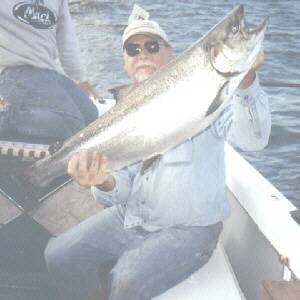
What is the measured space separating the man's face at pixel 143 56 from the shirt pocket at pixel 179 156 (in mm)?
519

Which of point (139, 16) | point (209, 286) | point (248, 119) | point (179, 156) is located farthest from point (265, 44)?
point (209, 286)

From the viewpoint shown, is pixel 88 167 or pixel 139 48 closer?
pixel 88 167

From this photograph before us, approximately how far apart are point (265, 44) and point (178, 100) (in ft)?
48.1

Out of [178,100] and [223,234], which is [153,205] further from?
[223,234]

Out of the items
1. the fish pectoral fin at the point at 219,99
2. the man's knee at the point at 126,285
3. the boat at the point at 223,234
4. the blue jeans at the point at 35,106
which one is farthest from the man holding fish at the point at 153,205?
the blue jeans at the point at 35,106

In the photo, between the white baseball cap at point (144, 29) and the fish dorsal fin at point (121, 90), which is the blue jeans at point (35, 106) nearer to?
the white baseball cap at point (144, 29)

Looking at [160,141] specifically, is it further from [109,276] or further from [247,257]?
[247,257]

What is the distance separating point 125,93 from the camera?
124 inches

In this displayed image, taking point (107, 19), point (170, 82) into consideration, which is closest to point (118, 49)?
point (107, 19)

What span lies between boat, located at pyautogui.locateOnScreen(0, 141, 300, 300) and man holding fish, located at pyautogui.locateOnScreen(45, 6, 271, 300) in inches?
11.5

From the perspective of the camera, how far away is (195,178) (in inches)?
131

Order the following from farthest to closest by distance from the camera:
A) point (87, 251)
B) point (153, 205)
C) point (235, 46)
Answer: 1. point (87, 251)
2. point (153, 205)
3. point (235, 46)

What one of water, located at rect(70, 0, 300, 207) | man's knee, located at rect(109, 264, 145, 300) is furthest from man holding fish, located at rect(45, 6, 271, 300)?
water, located at rect(70, 0, 300, 207)

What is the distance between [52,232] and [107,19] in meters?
18.8
